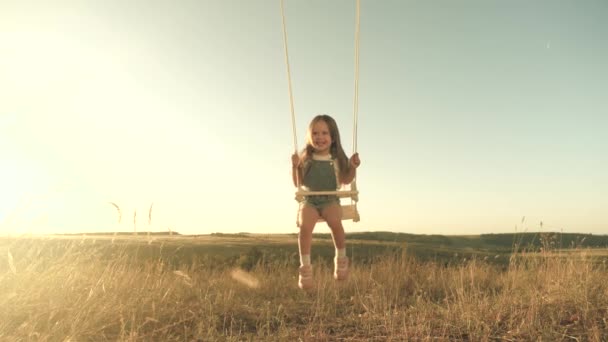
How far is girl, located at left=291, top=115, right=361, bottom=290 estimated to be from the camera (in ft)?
19.4

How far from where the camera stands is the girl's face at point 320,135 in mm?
6195

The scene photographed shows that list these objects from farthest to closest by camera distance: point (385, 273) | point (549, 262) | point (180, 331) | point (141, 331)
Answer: point (385, 273), point (549, 262), point (180, 331), point (141, 331)

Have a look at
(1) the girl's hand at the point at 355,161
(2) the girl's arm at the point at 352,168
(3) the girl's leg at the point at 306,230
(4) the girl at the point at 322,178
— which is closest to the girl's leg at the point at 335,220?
(4) the girl at the point at 322,178

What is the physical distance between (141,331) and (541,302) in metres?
3.79

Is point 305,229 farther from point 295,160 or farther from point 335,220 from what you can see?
point 295,160

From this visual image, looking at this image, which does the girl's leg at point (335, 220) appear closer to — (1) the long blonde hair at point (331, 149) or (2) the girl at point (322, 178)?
(2) the girl at point (322, 178)

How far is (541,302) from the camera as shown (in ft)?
15.8

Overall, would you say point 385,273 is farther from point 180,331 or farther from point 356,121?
point 180,331

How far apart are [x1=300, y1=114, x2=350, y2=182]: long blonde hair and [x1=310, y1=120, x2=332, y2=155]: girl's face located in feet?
0.15

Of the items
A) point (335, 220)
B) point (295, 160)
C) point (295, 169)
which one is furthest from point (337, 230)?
point (295, 160)

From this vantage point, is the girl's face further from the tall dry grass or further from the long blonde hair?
the tall dry grass

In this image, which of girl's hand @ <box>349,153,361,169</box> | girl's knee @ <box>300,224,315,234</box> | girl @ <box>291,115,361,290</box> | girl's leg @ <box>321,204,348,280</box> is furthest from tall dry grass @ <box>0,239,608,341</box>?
girl's hand @ <box>349,153,361,169</box>

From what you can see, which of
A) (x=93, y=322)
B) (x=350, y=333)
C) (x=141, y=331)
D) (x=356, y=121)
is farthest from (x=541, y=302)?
(x=93, y=322)

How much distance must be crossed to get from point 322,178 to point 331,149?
47 centimetres
